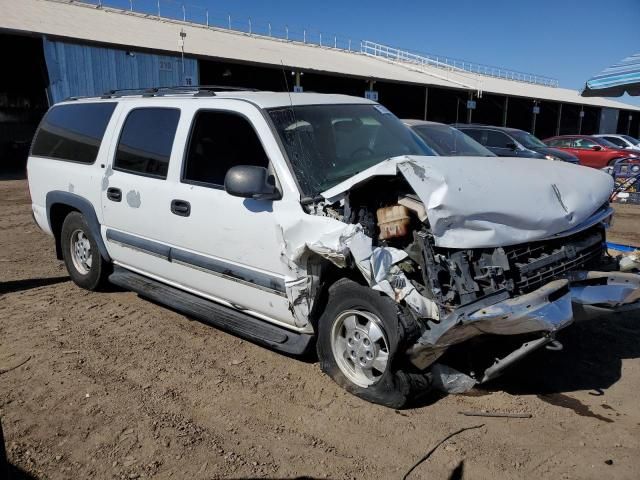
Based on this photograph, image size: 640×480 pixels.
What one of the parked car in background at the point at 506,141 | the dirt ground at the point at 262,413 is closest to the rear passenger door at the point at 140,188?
the dirt ground at the point at 262,413

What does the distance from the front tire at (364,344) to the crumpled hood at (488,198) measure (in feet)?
1.84

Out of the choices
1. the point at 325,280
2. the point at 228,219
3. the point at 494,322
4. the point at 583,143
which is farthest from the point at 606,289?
the point at 583,143

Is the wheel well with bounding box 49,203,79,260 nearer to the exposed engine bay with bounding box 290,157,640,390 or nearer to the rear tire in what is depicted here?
the rear tire

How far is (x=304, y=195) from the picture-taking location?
356cm

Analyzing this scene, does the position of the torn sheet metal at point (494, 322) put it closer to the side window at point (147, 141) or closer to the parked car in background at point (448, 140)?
the side window at point (147, 141)

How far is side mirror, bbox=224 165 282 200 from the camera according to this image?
3506 mm

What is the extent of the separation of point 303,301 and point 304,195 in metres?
0.70

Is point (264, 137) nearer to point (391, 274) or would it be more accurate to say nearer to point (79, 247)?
point (391, 274)

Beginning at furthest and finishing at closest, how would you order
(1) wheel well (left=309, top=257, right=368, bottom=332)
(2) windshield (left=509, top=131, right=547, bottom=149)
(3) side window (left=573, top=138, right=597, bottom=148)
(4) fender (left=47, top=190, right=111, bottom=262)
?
(3) side window (left=573, top=138, right=597, bottom=148), (2) windshield (left=509, top=131, right=547, bottom=149), (4) fender (left=47, top=190, right=111, bottom=262), (1) wheel well (left=309, top=257, right=368, bottom=332)

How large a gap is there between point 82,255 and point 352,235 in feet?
12.2

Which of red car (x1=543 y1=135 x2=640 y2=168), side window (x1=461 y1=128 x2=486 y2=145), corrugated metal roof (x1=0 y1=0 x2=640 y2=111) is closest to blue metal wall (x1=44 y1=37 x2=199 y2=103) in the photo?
corrugated metal roof (x1=0 y1=0 x2=640 y2=111)

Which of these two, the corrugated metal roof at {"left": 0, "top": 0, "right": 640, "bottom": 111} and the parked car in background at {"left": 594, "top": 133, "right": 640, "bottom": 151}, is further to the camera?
the parked car in background at {"left": 594, "top": 133, "right": 640, "bottom": 151}

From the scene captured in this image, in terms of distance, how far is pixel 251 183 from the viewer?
3504 mm

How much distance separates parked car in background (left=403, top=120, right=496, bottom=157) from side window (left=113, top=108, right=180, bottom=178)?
327 centimetres
